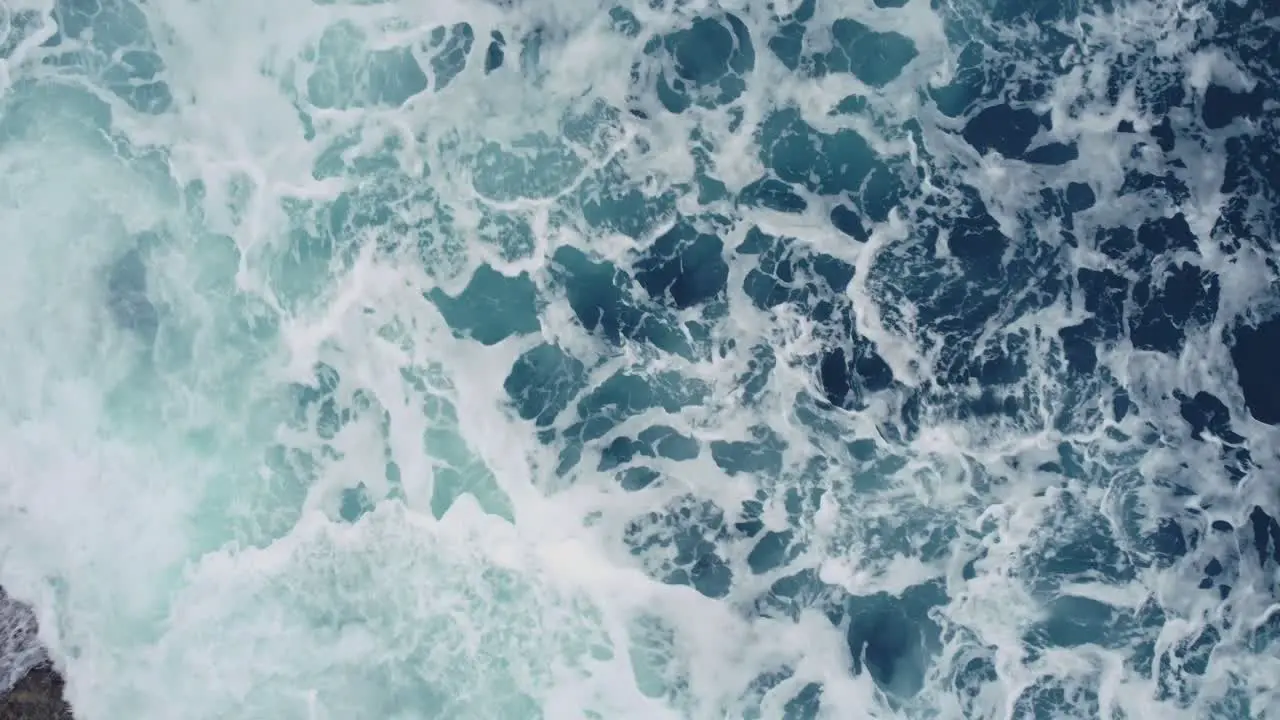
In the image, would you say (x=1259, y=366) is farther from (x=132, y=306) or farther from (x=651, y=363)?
(x=132, y=306)

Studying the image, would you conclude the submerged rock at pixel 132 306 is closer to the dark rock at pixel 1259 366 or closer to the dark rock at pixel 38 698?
the dark rock at pixel 38 698

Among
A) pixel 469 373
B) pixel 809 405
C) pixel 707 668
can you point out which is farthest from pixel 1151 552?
pixel 469 373

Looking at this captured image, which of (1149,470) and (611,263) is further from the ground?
(611,263)

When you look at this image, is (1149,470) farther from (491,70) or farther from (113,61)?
(113,61)

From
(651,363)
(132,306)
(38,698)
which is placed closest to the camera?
(38,698)

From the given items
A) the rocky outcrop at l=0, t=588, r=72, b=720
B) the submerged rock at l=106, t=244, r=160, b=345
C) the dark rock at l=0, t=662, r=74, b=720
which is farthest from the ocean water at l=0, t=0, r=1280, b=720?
the dark rock at l=0, t=662, r=74, b=720

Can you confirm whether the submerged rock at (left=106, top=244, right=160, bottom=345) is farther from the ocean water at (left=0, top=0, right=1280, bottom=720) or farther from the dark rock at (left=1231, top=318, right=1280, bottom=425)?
the dark rock at (left=1231, top=318, right=1280, bottom=425)

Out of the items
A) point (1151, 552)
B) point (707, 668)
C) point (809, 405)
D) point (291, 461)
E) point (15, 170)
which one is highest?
point (15, 170)

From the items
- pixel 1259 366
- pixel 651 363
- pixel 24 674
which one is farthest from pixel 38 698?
pixel 1259 366
